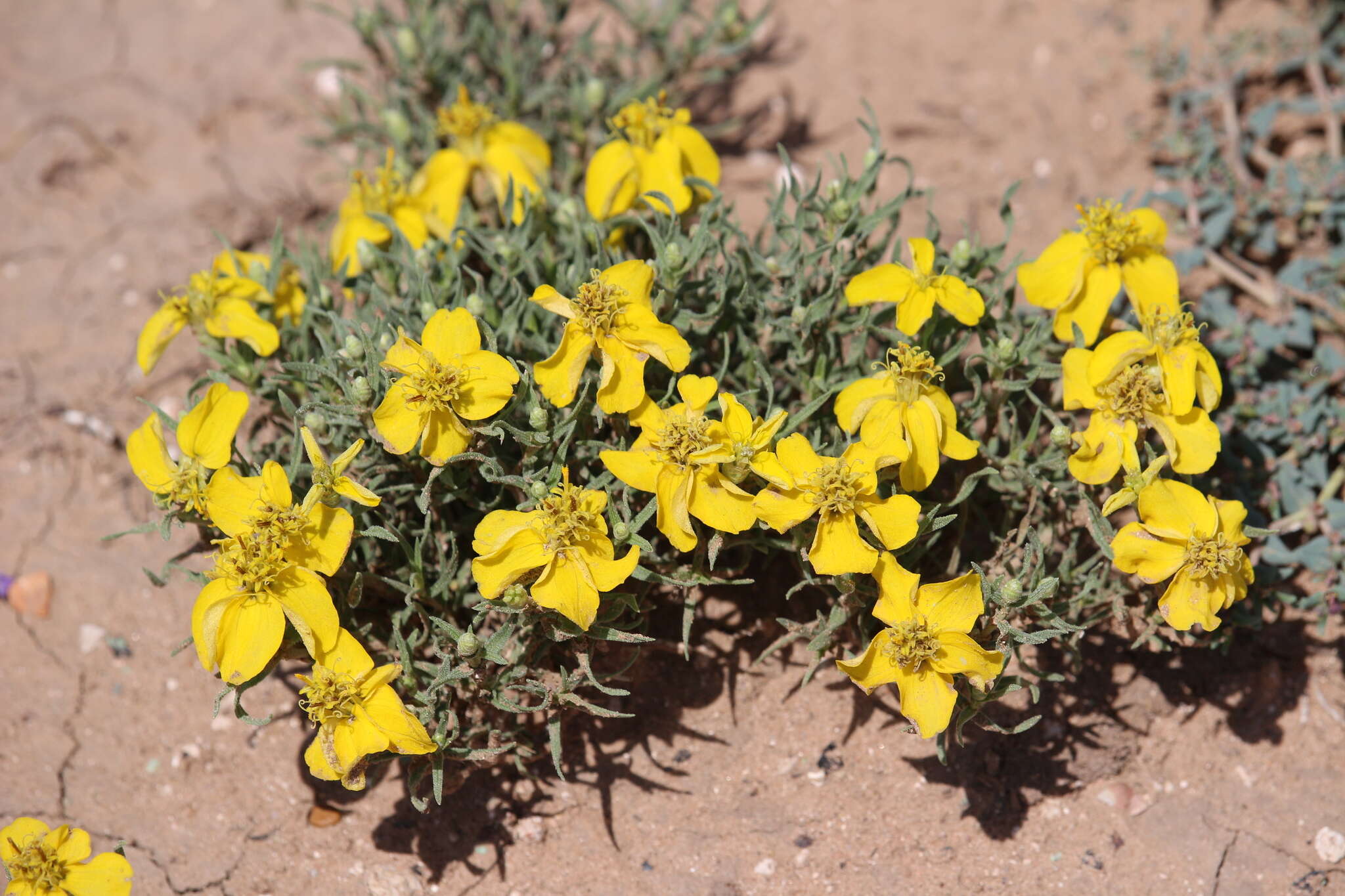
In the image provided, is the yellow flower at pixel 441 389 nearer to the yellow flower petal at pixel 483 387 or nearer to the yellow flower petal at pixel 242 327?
the yellow flower petal at pixel 483 387

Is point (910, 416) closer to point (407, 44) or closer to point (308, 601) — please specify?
point (308, 601)

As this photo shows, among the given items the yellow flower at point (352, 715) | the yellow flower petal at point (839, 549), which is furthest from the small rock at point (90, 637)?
the yellow flower petal at point (839, 549)

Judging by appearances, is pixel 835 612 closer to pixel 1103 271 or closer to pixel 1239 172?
pixel 1103 271

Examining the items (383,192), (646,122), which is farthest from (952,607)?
(383,192)

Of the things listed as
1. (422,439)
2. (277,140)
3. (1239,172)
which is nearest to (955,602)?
(422,439)

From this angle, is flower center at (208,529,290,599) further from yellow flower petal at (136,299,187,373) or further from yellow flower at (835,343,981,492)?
yellow flower at (835,343,981,492)

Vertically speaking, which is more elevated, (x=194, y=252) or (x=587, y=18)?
(x=587, y=18)

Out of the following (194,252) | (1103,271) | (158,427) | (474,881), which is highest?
(1103,271)
